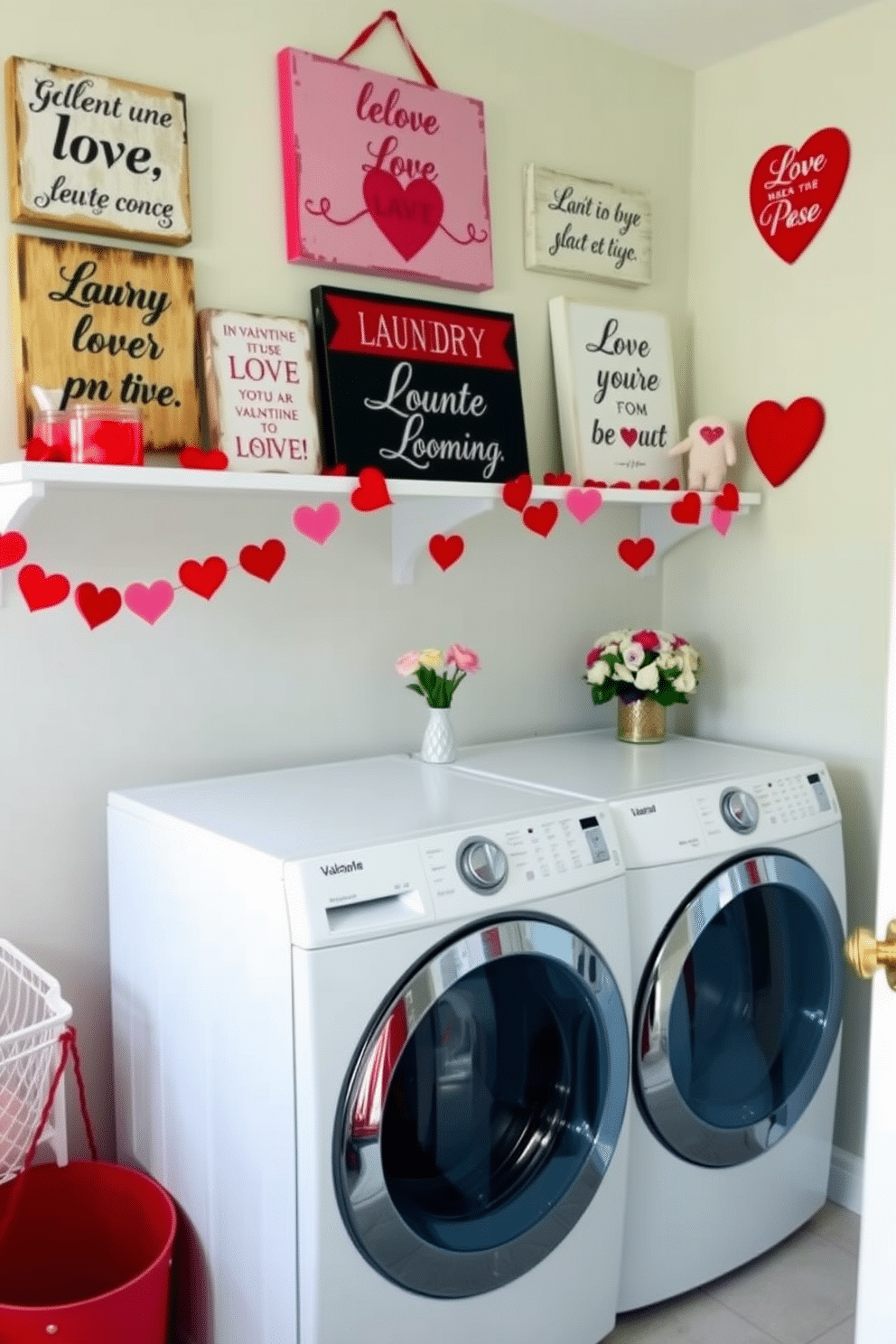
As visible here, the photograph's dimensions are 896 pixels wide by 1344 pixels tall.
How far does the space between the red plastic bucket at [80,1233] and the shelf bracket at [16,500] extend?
94cm

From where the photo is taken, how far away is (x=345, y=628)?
2318 mm

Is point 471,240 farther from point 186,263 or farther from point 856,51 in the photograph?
point 856,51

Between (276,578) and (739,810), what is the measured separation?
93cm

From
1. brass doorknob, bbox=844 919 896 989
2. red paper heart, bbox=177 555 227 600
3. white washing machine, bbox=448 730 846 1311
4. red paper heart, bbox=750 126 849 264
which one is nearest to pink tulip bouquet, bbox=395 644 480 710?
white washing machine, bbox=448 730 846 1311

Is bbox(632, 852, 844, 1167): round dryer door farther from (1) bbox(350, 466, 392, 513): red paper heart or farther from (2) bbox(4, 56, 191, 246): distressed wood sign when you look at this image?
(2) bbox(4, 56, 191, 246): distressed wood sign

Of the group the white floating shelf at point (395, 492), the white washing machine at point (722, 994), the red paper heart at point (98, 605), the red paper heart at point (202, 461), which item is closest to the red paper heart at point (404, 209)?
the white floating shelf at point (395, 492)

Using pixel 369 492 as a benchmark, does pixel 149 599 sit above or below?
below

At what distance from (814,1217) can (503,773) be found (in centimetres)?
113

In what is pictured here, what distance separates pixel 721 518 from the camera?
2.51 metres

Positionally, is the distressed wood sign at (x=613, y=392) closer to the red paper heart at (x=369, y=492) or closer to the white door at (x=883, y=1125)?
the red paper heart at (x=369, y=492)

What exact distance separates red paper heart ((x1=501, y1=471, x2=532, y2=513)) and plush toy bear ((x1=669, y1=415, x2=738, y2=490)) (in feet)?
1.76

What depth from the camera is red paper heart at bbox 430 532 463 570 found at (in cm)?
226

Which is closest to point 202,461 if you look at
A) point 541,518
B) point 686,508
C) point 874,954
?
point 541,518

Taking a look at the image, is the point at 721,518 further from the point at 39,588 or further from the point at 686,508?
the point at 39,588
